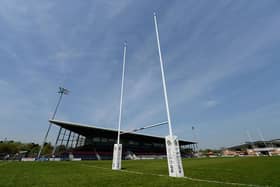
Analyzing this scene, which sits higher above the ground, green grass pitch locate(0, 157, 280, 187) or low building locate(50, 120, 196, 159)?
low building locate(50, 120, 196, 159)

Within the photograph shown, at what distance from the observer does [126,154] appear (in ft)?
159

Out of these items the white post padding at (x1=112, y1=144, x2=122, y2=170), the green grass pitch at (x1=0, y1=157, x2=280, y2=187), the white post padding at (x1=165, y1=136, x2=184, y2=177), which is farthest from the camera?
the white post padding at (x1=112, y1=144, x2=122, y2=170)

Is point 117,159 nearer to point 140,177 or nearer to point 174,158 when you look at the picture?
point 140,177

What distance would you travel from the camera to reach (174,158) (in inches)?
271

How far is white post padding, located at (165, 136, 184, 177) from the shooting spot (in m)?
6.67

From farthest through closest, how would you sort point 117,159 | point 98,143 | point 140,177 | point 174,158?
point 98,143 < point 117,159 < point 174,158 < point 140,177

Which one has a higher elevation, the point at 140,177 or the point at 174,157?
the point at 174,157

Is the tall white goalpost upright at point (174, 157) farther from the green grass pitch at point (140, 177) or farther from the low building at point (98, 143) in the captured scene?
the low building at point (98, 143)

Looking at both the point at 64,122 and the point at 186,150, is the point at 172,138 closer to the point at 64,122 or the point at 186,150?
the point at 64,122

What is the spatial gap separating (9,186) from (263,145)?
318ft

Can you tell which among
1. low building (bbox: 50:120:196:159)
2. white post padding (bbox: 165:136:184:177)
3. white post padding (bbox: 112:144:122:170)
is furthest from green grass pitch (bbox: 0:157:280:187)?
low building (bbox: 50:120:196:159)

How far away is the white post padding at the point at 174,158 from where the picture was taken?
6673 mm

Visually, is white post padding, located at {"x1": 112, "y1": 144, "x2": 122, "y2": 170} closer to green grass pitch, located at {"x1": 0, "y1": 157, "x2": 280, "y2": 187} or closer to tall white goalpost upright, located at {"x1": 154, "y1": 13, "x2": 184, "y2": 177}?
green grass pitch, located at {"x1": 0, "y1": 157, "x2": 280, "y2": 187}

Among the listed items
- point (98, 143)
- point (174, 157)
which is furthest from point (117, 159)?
point (98, 143)
